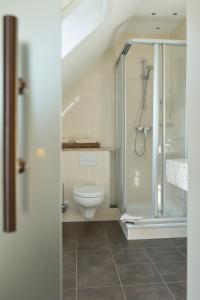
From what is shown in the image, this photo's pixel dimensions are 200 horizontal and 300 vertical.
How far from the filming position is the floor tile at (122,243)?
251 cm

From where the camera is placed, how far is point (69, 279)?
1.88 metres

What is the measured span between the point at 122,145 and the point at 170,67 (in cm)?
115

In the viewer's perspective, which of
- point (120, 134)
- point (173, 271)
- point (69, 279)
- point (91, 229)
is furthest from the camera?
point (120, 134)

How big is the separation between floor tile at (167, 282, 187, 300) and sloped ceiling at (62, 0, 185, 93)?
2219mm

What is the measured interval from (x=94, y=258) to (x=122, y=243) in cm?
45

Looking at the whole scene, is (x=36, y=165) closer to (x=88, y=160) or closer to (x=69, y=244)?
(x=69, y=244)

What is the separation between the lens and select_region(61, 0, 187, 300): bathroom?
203 cm

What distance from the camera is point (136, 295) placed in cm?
170

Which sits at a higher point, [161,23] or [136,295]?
[161,23]

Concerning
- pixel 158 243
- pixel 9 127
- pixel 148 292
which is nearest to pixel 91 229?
pixel 158 243

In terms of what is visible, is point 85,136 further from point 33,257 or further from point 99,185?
point 33,257

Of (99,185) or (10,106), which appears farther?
(99,185)

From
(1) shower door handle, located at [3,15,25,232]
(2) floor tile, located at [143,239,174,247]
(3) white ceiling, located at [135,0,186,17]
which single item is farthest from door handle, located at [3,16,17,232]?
(3) white ceiling, located at [135,0,186,17]

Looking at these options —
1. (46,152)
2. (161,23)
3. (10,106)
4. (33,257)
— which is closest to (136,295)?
(33,257)
